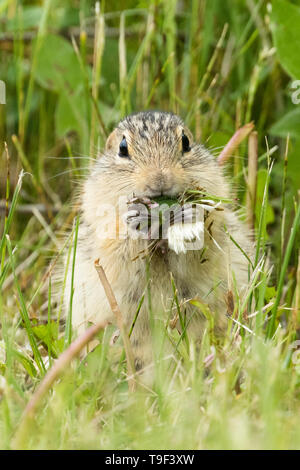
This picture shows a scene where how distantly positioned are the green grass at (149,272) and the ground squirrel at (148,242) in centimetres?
9

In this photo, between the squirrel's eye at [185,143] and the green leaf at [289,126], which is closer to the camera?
the squirrel's eye at [185,143]

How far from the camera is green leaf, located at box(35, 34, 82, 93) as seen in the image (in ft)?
15.0

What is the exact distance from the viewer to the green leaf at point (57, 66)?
4574 millimetres

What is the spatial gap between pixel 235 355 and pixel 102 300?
755 mm

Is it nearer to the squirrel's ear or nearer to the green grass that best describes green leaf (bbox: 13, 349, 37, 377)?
the green grass

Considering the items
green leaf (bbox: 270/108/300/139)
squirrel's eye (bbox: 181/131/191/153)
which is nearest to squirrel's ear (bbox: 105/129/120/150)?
squirrel's eye (bbox: 181/131/191/153)

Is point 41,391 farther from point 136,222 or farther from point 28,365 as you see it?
point 136,222

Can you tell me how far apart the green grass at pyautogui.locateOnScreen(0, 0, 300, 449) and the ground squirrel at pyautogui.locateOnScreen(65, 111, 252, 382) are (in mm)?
92

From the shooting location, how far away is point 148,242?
3020 millimetres

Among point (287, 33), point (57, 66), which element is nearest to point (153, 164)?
point (287, 33)

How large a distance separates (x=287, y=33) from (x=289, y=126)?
50 centimetres

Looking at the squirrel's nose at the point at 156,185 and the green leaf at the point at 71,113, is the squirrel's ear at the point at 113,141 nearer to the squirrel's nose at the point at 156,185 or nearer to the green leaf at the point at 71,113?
the squirrel's nose at the point at 156,185

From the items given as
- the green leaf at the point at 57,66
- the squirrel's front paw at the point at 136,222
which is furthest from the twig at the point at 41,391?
the green leaf at the point at 57,66

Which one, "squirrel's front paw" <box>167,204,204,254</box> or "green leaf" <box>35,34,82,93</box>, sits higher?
"green leaf" <box>35,34,82,93</box>
